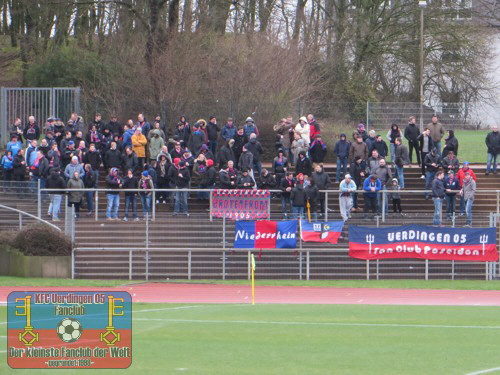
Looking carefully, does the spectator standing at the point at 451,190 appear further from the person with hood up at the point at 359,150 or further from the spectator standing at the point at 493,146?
the spectator standing at the point at 493,146

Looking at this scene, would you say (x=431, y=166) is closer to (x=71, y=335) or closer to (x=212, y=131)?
(x=212, y=131)

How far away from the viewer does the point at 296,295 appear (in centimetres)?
2619

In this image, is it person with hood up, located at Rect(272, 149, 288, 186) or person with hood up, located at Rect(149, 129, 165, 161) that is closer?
person with hood up, located at Rect(272, 149, 288, 186)

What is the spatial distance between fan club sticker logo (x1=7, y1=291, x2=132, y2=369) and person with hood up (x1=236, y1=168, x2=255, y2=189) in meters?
13.6

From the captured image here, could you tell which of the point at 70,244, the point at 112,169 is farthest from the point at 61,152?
the point at 70,244

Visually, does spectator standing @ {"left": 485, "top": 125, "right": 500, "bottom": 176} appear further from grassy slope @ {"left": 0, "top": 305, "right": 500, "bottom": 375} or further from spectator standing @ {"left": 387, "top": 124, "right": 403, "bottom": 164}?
grassy slope @ {"left": 0, "top": 305, "right": 500, "bottom": 375}

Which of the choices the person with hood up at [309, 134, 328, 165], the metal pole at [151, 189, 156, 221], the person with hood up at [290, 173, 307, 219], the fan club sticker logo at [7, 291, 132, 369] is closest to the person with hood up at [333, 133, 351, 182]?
the person with hood up at [309, 134, 328, 165]

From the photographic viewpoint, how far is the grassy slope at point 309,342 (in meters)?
13.7

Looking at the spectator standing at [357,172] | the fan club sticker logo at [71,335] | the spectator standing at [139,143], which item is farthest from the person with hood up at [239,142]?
the fan club sticker logo at [71,335]

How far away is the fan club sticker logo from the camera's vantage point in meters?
13.5

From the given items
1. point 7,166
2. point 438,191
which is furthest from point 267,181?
point 7,166

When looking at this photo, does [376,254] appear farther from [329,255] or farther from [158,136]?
[158,136]

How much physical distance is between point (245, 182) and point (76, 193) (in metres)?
5.44

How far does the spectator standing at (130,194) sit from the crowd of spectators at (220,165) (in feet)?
0.11
